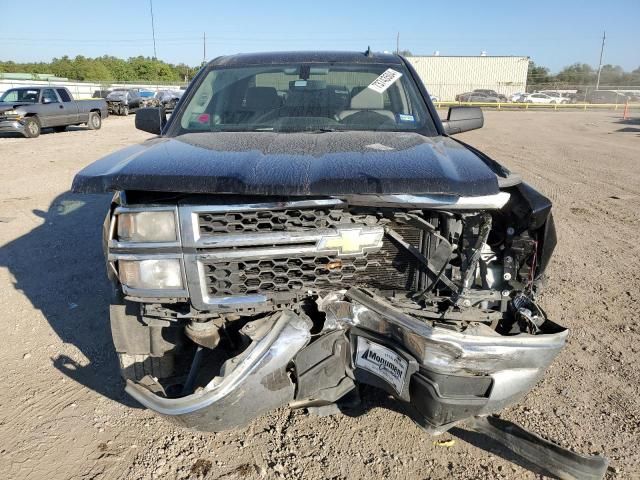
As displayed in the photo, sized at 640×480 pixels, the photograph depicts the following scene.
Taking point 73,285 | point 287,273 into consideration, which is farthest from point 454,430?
point 73,285

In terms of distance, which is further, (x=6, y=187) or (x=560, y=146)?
(x=560, y=146)

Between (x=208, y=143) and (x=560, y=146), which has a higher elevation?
(x=208, y=143)

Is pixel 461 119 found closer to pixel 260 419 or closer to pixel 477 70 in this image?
pixel 260 419

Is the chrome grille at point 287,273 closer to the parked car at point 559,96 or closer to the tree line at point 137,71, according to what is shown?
the parked car at point 559,96

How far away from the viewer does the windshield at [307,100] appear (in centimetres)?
328

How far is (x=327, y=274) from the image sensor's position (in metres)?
2.22

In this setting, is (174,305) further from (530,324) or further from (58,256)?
(58,256)

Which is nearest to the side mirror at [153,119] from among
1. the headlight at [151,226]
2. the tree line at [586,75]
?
the headlight at [151,226]

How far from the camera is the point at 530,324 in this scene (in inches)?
88.8

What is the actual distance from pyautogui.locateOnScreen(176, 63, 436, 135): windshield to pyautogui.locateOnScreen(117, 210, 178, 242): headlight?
1.30m

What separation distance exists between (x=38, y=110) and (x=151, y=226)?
56.7ft

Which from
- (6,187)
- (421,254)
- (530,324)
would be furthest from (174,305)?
(6,187)

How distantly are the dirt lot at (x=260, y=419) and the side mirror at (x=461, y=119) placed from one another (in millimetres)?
1643

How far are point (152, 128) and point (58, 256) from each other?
2.38 meters
